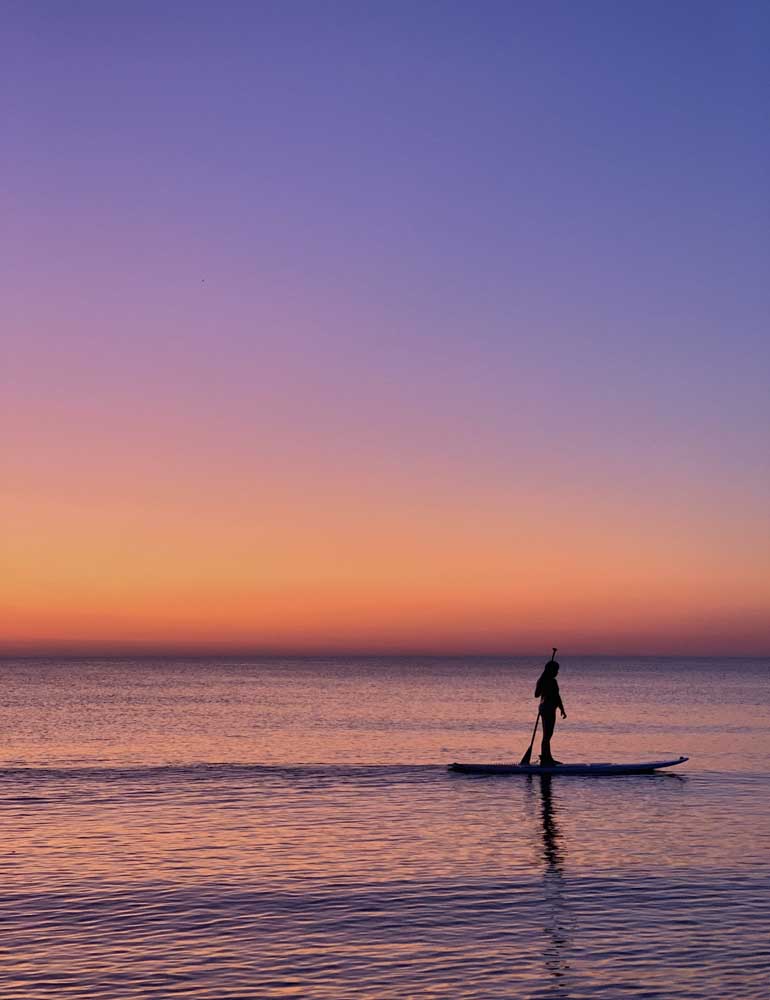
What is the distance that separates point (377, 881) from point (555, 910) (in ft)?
10.7

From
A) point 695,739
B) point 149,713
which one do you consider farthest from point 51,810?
point 149,713

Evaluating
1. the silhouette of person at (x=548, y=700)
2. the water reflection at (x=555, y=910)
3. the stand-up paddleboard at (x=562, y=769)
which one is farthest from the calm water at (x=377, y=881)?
the silhouette of person at (x=548, y=700)

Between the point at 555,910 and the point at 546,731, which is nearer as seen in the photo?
the point at 555,910

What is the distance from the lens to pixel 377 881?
17828mm

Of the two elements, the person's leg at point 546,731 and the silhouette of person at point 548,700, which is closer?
the person's leg at point 546,731

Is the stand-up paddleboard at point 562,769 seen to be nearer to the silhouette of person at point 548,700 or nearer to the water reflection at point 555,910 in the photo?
the silhouette of person at point 548,700

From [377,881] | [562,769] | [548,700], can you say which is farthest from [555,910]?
[548,700]

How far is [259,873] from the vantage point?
18469 mm

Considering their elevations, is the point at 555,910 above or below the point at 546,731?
below

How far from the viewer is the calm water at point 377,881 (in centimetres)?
1276

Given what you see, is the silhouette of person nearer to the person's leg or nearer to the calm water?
the person's leg

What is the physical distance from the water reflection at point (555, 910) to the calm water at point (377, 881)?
0.16 feet

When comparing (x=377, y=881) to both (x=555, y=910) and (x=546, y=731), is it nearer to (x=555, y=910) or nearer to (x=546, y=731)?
(x=555, y=910)

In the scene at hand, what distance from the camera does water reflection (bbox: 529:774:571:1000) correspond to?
1272 centimetres
